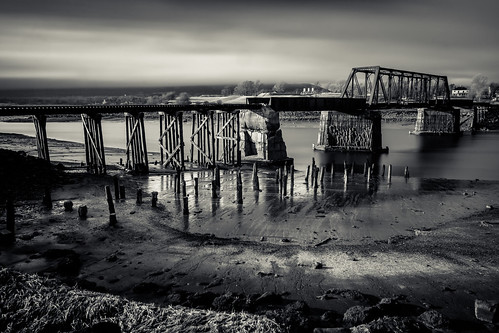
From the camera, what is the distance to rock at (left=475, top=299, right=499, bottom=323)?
8094 mm

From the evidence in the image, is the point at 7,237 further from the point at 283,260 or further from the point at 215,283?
the point at 283,260

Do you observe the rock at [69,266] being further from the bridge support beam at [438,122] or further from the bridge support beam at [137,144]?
the bridge support beam at [438,122]

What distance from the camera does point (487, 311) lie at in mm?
8164

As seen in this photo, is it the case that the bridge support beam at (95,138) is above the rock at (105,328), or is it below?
above

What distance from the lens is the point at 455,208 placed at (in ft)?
63.6

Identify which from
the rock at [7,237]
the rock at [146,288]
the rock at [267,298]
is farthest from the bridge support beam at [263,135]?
the rock at [267,298]

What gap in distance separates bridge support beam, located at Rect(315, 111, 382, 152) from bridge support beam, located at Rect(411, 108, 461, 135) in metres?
34.7

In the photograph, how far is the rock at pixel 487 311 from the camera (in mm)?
8094

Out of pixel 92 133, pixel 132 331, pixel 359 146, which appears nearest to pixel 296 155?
pixel 359 146

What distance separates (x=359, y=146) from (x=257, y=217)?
3388cm

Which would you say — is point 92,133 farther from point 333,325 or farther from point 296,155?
point 296,155

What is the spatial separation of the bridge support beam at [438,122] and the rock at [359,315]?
76266mm

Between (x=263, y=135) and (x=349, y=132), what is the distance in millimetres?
18369

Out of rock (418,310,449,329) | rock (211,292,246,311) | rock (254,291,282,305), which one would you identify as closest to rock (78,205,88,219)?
rock (211,292,246,311)
